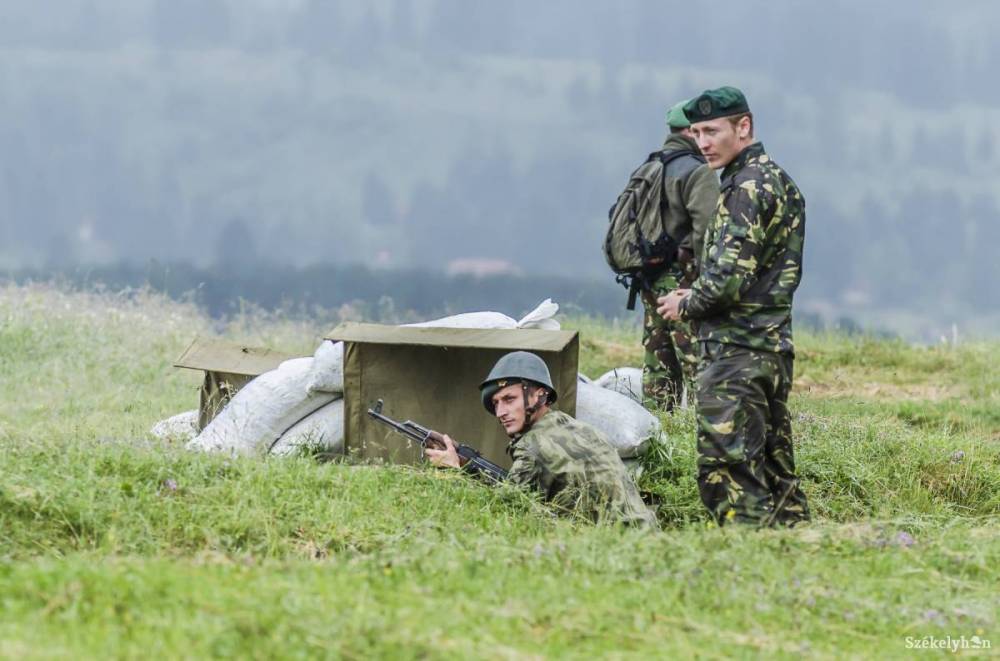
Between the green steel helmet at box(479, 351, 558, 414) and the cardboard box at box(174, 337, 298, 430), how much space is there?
2.28 m

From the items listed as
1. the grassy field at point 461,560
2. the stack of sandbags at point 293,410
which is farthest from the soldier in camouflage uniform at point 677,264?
the stack of sandbags at point 293,410

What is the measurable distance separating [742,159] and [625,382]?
2822mm

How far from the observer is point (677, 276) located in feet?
26.5

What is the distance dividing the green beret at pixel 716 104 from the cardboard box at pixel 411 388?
1498mm

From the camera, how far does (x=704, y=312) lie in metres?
5.56

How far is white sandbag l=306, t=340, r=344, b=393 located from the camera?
6934 mm

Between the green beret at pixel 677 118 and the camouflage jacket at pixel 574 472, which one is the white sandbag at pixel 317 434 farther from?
the green beret at pixel 677 118

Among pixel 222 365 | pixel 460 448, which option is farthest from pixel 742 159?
pixel 222 365

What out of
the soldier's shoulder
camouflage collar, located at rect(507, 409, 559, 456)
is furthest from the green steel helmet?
the soldier's shoulder

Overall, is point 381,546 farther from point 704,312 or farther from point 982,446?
point 982,446

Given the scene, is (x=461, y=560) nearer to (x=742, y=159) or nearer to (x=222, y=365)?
(x=742, y=159)

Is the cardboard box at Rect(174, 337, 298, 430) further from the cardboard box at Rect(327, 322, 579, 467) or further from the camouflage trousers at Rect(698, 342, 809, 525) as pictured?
the camouflage trousers at Rect(698, 342, 809, 525)

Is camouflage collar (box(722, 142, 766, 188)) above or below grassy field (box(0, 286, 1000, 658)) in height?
above

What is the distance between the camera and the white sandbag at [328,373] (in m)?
6.93
